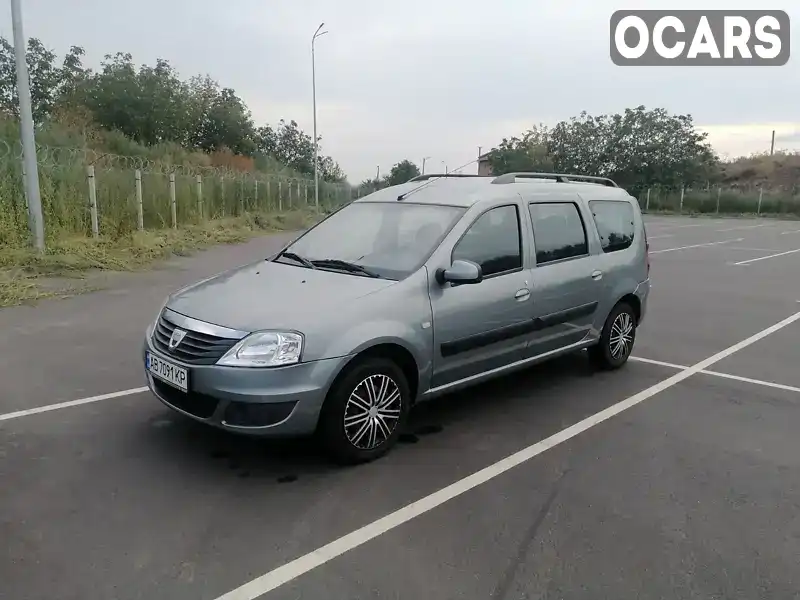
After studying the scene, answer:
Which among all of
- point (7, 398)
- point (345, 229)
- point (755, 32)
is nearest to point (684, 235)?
point (755, 32)

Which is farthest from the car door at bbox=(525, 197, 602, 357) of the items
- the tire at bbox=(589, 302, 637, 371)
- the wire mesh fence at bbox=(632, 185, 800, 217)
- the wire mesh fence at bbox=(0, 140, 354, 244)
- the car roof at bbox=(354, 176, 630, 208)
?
the wire mesh fence at bbox=(632, 185, 800, 217)

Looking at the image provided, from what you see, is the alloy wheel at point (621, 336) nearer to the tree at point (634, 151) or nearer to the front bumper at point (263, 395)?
the front bumper at point (263, 395)

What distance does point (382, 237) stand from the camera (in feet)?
16.1

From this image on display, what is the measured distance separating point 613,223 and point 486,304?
211cm

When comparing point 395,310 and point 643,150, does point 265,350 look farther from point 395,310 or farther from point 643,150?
point 643,150

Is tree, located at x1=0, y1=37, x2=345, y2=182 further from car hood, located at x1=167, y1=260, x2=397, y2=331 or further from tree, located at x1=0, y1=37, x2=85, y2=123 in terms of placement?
car hood, located at x1=167, y1=260, x2=397, y2=331

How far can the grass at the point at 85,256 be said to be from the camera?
9.43 metres

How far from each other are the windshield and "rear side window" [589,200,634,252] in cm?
171

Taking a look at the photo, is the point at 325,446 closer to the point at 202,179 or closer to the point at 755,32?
the point at 755,32

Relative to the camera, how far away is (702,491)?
3.84 metres

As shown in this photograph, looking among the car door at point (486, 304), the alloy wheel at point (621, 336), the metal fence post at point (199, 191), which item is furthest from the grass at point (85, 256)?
the alloy wheel at point (621, 336)

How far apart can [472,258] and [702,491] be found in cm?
204

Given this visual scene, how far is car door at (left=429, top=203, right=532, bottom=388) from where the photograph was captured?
4.43 m

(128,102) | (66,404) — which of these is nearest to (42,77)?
(128,102)
